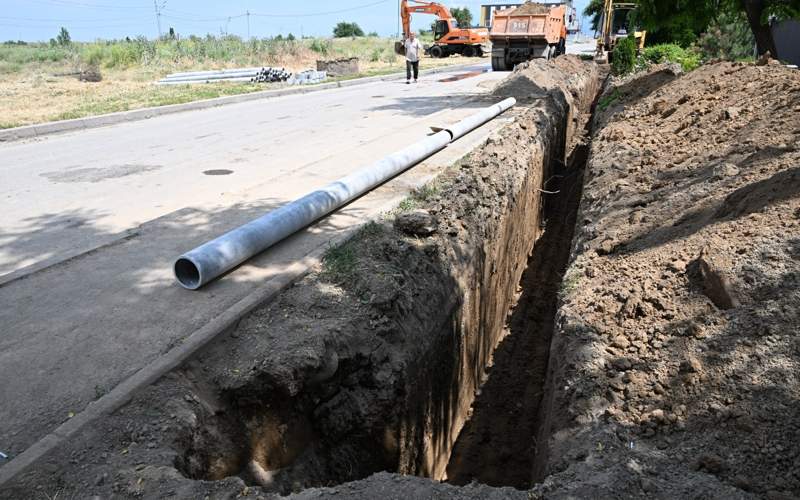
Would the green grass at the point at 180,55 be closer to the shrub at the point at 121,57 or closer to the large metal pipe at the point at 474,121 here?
the shrub at the point at 121,57

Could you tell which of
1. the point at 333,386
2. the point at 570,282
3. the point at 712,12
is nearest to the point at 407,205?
the point at 570,282

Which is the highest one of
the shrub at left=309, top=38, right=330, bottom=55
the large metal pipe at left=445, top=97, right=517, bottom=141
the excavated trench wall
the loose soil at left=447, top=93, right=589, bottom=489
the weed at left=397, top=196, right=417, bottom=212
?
the shrub at left=309, top=38, right=330, bottom=55

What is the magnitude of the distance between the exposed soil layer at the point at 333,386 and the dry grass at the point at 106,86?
37.1ft

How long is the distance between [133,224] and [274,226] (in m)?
1.99

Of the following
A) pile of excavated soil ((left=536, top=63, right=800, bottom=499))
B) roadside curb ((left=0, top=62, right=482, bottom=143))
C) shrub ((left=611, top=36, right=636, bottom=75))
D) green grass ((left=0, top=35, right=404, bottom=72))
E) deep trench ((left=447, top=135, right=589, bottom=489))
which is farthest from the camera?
green grass ((left=0, top=35, right=404, bottom=72))

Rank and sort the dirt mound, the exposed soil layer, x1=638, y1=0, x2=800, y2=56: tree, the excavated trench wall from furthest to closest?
1. the dirt mound
2. x1=638, y1=0, x2=800, y2=56: tree
3. the excavated trench wall
4. the exposed soil layer

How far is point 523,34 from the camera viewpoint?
24.4m

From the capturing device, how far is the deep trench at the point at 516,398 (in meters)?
5.46

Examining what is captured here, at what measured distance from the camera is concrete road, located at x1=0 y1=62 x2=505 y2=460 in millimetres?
3834

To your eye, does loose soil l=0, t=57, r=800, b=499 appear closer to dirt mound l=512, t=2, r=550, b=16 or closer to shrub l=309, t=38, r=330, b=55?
dirt mound l=512, t=2, r=550, b=16

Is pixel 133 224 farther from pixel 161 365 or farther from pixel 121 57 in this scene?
pixel 121 57

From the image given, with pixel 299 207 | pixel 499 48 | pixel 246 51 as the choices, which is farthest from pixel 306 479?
pixel 246 51

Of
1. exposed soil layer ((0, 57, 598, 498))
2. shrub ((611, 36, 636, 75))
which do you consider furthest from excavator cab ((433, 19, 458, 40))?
exposed soil layer ((0, 57, 598, 498))

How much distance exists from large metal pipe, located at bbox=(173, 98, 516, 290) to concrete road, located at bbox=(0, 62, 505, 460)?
14cm
